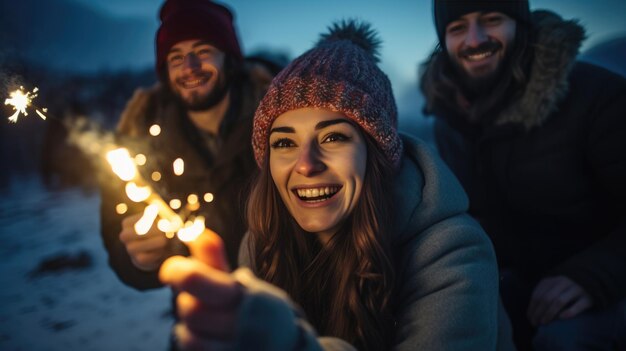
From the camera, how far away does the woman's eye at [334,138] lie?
1.54m

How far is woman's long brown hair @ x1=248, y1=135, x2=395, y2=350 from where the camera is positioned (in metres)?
1.47

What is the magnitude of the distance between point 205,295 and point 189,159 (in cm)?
254

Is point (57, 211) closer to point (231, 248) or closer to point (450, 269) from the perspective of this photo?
point (231, 248)

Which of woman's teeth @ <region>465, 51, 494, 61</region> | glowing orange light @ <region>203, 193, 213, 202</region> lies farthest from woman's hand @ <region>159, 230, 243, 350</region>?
woman's teeth @ <region>465, 51, 494, 61</region>

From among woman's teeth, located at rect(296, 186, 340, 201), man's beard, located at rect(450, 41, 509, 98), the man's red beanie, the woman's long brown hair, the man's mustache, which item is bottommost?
the woman's long brown hair

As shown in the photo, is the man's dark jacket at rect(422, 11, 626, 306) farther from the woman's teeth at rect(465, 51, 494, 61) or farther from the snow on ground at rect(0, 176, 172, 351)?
the snow on ground at rect(0, 176, 172, 351)

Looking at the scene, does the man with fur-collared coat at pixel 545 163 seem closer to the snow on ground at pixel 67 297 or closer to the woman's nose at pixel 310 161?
the woman's nose at pixel 310 161

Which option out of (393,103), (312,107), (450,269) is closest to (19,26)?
(312,107)

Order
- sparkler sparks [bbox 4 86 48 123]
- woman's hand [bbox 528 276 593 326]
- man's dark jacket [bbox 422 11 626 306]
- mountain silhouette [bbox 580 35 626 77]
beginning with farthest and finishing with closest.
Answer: mountain silhouette [bbox 580 35 626 77] < man's dark jacket [bbox 422 11 626 306] < woman's hand [bbox 528 276 593 326] < sparkler sparks [bbox 4 86 48 123]

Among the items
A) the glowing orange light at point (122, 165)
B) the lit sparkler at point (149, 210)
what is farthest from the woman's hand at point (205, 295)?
the glowing orange light at point (122, 165)

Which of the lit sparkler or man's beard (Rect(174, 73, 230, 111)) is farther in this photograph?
man's beard (Rect(174, 73, 230, 111))

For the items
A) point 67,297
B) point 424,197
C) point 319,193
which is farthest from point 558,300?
point 67,297

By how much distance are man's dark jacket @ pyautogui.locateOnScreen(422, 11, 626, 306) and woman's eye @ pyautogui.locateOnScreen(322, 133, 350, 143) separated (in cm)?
158

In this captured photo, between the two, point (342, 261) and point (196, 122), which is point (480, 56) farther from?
point (196, 122)
